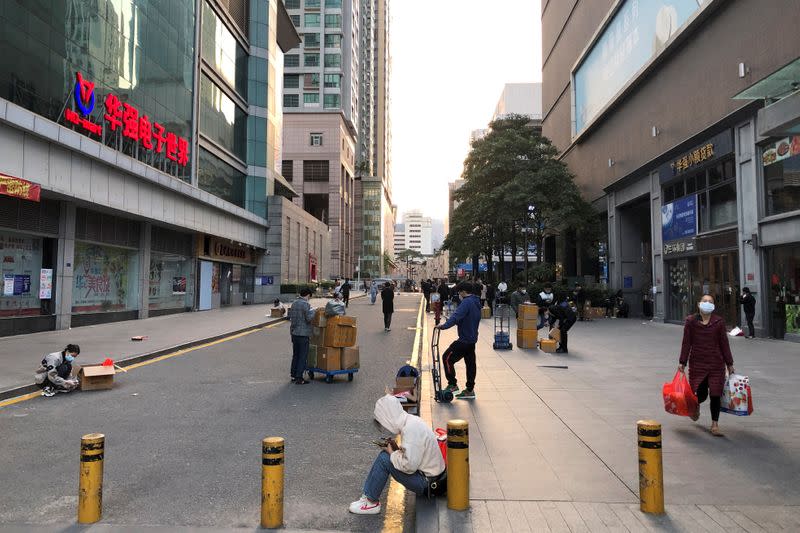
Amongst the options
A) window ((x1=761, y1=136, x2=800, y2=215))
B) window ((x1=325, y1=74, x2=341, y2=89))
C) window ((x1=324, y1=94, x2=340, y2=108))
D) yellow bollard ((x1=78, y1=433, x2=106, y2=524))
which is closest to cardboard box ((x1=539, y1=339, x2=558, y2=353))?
window ((x1=761, y1=136, x2=800, y2=215))

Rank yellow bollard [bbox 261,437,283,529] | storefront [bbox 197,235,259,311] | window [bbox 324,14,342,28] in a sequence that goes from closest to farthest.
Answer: yellow bollard [bbox 261,437,283,529]
storefront [bbox 197,235,259,311]
window [bbox 324,14,342,28]

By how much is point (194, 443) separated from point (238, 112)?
3603cm

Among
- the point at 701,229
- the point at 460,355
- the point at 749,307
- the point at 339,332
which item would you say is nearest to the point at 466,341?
the point at 460,355

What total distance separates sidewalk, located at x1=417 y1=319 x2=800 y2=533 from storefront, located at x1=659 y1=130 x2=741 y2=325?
10.9 metres

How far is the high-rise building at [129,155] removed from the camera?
16797mm

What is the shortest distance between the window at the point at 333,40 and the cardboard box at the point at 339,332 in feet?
279

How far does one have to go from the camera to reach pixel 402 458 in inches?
165

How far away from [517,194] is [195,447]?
27.2 metres

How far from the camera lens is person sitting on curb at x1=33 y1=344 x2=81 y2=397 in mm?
9055

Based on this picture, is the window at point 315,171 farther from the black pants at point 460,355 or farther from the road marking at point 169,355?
the black pants at point 460,355

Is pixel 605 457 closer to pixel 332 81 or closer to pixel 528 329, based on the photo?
pixel 528 329

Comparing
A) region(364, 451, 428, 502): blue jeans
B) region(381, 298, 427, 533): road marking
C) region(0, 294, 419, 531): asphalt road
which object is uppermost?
region(364, 451, 428, 502): blue jeans

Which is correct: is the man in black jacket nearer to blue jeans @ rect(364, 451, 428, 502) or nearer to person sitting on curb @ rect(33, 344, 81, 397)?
blue jeans @ rect(364, 451, 428, 502)

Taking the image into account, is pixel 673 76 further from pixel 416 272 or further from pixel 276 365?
pixel 416 272
